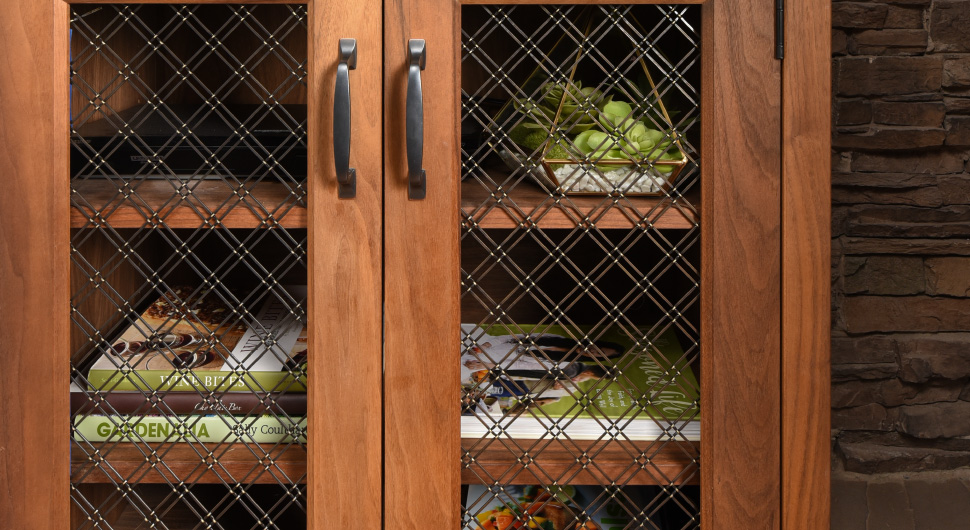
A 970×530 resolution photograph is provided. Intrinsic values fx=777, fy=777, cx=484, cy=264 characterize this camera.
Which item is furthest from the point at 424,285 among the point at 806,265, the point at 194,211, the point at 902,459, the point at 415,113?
the point at 902,459

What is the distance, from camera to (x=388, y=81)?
0.85 meters

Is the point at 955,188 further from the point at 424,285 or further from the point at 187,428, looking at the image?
the point at 187,428

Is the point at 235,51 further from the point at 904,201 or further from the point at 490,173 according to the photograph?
the point at 904,201

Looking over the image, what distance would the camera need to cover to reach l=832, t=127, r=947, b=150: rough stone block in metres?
1.30

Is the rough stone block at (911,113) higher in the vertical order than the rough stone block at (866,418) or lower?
higher

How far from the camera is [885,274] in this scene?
1338 millimetres

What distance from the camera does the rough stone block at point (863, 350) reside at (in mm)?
1343

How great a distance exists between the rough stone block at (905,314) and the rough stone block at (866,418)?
0.45ft

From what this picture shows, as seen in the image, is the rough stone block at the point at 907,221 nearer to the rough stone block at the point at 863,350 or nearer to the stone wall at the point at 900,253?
the stone wall at the point at 900,253

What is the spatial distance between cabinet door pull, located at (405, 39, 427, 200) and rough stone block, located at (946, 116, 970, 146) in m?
0.96

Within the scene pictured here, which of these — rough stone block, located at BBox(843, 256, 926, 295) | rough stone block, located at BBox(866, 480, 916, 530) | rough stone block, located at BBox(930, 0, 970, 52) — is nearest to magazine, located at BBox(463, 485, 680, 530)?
rough stone block, located at BBox(866, 480, 916, 530)

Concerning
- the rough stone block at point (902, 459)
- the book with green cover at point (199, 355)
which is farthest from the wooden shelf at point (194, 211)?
the rough stone block at point (902, 459)

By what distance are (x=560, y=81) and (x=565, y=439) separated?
17.0 inches

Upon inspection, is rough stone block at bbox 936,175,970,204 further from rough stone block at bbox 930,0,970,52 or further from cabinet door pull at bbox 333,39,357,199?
→ cabinet door pull at bbox 333,39,357,199
